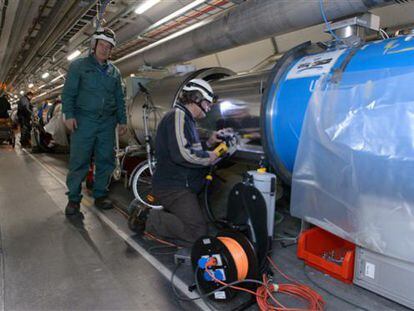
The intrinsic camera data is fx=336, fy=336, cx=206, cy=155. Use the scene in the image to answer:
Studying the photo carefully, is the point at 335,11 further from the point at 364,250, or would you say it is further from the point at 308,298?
the point at 308,298

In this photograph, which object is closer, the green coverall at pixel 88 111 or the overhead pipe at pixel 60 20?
the green coverall at pixel 88 111

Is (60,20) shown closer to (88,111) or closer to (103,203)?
(88,111)

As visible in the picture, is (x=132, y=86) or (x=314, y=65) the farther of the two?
(x=132, y=86)

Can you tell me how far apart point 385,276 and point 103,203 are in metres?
2.23

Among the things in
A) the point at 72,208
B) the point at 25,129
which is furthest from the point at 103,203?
the point at 25,129

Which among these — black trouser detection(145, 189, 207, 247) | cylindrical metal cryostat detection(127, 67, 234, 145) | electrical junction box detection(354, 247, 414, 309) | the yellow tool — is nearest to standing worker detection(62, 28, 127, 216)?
cylindrical metal cryostat detection(127, 67, 234, 145)

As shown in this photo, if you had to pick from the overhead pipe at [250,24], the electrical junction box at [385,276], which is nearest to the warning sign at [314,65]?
the overhead pipe at [250,24]

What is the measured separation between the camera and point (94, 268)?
6.02ft

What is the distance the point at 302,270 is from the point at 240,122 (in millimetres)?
1023

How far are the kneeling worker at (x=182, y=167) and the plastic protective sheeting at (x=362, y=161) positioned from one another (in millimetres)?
694

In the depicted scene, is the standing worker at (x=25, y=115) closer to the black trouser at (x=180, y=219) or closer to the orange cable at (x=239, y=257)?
the black trouser at (x=180, y=219)

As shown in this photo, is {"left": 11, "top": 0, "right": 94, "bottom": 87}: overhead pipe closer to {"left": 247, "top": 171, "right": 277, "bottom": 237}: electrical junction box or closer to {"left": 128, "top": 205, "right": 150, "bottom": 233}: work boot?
{"left": 128, "top": 205, "right": 150, "bottom": 233}: work boot

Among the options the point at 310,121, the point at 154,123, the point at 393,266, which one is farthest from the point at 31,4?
the point at 393,266

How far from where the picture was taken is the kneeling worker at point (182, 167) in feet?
6.59
